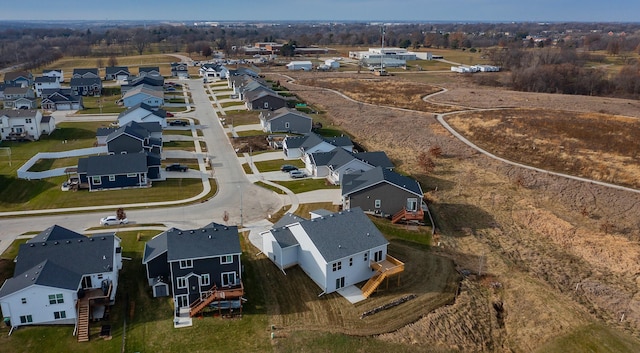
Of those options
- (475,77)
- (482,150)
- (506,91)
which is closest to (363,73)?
(475,77)

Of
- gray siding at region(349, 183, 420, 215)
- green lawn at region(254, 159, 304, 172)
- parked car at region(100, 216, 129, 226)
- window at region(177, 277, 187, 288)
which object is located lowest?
parked car at region(100, 216, 129, 226)

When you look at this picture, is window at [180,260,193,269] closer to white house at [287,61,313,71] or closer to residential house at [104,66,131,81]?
residential house at [104,66,131,81]

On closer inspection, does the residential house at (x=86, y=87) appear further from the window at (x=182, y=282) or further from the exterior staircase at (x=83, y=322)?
the window at (x=182, y=282)

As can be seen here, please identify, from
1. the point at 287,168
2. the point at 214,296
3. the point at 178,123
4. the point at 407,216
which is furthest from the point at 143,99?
the point at 214,296

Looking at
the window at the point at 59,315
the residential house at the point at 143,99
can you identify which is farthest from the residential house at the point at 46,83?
the window at the point at 59,315

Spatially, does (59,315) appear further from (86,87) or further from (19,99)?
(86,87)

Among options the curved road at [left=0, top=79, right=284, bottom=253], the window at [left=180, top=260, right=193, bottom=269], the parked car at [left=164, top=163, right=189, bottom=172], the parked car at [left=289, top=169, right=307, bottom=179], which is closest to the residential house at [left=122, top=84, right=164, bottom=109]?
the parked car at [left=164, top=163, right=189, bottom=172]
